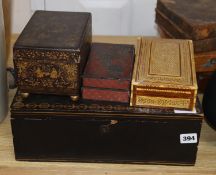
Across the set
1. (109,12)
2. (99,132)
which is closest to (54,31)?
(99,132)

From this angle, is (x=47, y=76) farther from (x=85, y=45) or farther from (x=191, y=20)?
(x=191, y=20)

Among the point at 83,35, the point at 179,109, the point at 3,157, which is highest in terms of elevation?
the point at 83,35

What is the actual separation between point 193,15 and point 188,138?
0.30 meters

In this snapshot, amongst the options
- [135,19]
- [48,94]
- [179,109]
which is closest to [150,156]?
[179,109]

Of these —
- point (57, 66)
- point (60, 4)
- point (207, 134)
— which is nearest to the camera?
point (57, 66)

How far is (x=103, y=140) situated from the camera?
0.76 meters

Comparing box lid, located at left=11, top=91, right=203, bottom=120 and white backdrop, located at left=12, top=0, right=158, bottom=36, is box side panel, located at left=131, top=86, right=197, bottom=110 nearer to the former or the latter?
box lid, located at left=11, top=91, right=203, bottom=120

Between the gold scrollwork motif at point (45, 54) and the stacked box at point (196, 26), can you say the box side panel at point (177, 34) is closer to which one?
the stacked box at point (196, 26)

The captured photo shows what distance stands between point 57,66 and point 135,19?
535 millimetres

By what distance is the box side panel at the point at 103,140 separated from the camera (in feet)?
2.43

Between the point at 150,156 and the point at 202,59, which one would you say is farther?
the point at 202,59

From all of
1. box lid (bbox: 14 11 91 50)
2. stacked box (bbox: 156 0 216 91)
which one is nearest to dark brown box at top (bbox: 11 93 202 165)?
box lid (bbox: 14 11 91 50)

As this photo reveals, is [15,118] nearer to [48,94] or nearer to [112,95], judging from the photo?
[48,94]

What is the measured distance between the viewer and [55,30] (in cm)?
76
